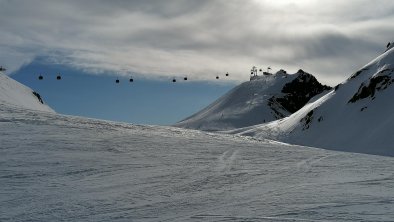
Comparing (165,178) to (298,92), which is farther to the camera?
(298,92)

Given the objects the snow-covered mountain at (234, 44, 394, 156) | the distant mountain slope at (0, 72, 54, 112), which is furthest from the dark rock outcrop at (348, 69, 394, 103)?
the distant mountain slope at (0, 72, 54, 112)

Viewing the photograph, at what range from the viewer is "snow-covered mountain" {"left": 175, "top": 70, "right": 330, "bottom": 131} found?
437ft

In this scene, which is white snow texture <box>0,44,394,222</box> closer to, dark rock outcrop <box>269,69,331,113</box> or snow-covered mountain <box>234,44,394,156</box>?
snow-covered mountain <box>234,44,394,156</box>

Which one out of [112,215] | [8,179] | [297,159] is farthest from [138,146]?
[112,215]

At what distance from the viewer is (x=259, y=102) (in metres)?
150

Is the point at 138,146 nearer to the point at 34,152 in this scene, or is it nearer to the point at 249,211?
the point at 34,152

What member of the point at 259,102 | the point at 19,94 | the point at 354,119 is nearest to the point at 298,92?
the point at 259,102

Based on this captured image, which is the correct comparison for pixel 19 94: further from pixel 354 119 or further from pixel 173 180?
pixel 173 180

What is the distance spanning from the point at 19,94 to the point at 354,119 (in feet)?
169

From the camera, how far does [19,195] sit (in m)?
11.0

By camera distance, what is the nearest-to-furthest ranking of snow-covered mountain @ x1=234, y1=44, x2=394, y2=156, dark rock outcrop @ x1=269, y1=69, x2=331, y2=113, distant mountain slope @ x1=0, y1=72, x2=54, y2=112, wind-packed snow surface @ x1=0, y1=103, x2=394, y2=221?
wind-packed snow surface @ x1=0, y1=103, x2=394, y2=221
snow-covered mountain @ x1=234, y1=44, x2=394, y2=156
distant mountain slope @ x1=0, y1=72, x2=54, y2=112
dark rock outcrop @ x1=269, y1=69, x2=331, y2=113

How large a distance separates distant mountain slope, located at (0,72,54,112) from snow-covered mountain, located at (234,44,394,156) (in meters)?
35.9

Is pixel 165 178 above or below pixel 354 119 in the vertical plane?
below

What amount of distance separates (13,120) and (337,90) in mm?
69502
